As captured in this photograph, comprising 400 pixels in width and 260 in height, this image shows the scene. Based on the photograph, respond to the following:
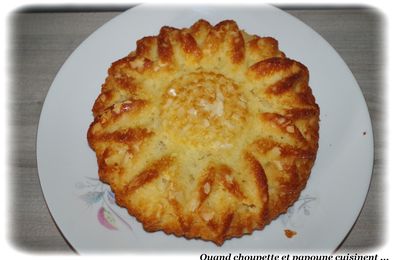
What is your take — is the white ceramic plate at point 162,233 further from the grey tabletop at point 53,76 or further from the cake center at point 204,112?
the cake center at point 204,112

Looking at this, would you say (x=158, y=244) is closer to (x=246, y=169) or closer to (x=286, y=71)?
(x=246, y=169)

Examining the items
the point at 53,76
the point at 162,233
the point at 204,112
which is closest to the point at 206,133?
the point at 204,112

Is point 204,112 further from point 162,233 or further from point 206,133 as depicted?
point 162,233

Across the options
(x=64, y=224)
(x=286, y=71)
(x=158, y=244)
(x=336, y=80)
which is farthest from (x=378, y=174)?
(x=64, y=224)

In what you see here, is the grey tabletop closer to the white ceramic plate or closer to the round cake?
the white ceramic plate

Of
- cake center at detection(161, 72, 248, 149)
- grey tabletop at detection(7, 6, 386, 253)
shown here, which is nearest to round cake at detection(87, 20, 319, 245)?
cake center at detection(161, 72, 248, 149)

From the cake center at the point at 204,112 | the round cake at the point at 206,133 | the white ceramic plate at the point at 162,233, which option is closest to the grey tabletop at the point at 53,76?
the white ceramic plate at the point at 162,233

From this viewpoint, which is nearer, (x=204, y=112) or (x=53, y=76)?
(x=204, y=112)
